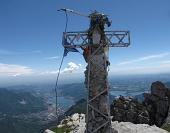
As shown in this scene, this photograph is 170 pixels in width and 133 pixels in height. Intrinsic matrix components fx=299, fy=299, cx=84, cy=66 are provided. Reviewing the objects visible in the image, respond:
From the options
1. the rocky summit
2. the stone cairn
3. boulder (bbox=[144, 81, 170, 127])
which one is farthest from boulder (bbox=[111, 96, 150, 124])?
the stone cairn

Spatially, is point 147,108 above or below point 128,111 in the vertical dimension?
above

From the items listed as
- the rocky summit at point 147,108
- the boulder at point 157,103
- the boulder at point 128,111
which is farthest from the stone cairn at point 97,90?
the boulder at point 157,103

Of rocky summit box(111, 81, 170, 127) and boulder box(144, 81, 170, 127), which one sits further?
boulder box(144, 81, 170, 127)

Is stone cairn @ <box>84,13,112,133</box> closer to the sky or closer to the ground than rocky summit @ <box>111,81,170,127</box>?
closer to the sky

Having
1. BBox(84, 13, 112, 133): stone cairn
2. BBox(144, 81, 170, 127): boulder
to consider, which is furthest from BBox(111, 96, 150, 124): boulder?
BBox(84, 13, 112, 133): stone cairn

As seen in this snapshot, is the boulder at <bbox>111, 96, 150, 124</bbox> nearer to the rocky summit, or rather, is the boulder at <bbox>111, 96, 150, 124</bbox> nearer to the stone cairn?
the rocky summit

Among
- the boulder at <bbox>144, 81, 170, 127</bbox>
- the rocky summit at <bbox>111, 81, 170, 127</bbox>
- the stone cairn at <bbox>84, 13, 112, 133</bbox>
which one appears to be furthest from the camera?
the boulder at <bbox>144, 81, 170, 127</bbox>

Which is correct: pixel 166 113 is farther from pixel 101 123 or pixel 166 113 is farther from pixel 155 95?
A: pixel 101 123

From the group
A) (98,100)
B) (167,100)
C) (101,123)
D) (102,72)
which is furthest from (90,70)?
A: (167,100)

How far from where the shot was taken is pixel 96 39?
1371 cm

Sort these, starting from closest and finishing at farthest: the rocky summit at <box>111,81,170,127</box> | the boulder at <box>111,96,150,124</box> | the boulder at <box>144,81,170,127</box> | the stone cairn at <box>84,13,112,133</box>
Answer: the stone cairn at <box>84,13,112,133</box> → the boulder at <box>111,96,150,124</box> → the rocky summit at <box>111,81,170,127</box> → the boulder at <box>144,81,170,127</box>

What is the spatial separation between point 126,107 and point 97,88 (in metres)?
52.2

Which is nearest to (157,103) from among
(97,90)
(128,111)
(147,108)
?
(147,108)

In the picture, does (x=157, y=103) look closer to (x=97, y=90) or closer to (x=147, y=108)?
(x=147, y=108)
